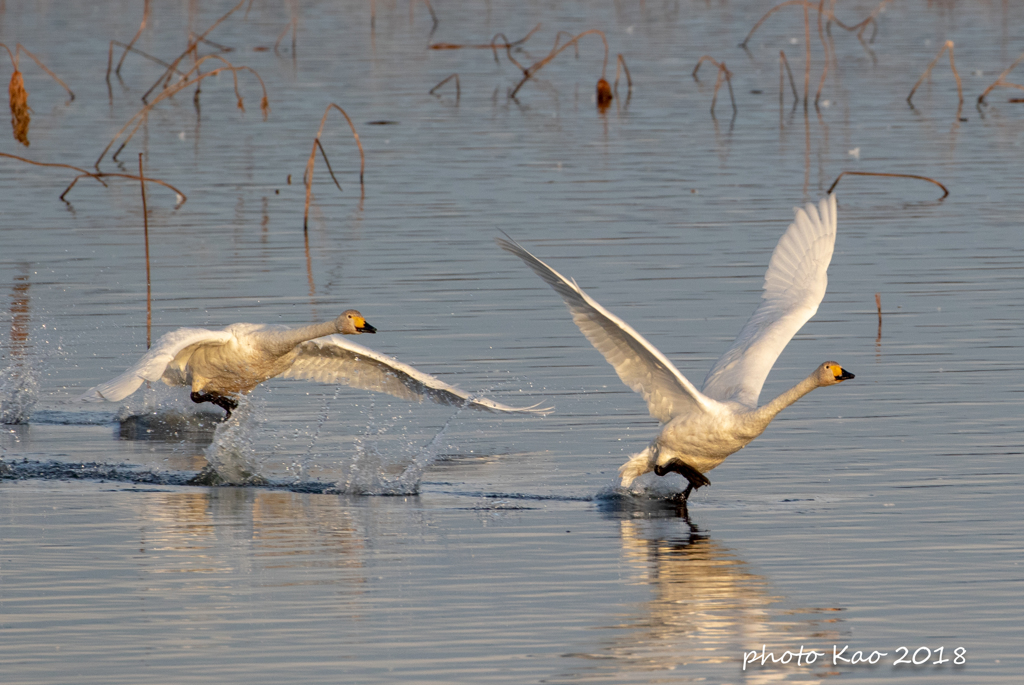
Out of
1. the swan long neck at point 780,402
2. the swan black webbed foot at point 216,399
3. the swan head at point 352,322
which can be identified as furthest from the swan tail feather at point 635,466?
the swan black webbed foot at point 216,399

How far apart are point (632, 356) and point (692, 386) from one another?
634 millimetres

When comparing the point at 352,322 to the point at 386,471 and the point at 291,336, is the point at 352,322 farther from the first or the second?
the point at 386,471

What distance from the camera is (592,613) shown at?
25.1 ft

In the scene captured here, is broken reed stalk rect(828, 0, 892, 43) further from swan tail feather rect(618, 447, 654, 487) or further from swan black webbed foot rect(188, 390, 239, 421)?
swan tail feather rect(618, 447, 654, 487)

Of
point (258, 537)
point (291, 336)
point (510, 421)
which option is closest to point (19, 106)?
point (291, 336)

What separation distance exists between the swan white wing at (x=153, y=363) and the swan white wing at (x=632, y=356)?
2659 mm

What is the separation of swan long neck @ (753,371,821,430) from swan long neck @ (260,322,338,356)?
333cm

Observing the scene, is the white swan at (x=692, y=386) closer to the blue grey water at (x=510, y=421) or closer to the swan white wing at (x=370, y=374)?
the blue grey water at (x=510, y=421)

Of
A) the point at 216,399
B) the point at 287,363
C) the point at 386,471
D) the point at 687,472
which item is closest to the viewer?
the point at 687,472

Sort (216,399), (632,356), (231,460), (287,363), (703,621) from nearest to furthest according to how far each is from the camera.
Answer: (703,621) < (632,356) < (231,460) < (287,363) < (216,399)

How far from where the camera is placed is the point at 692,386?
376 inches

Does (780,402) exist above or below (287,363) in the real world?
above

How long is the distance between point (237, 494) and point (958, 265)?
8.22 metres

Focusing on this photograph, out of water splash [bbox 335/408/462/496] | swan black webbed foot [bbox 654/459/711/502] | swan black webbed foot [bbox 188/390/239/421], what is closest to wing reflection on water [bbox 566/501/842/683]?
swan black webbed foot [bbox 654/459/711/502]
